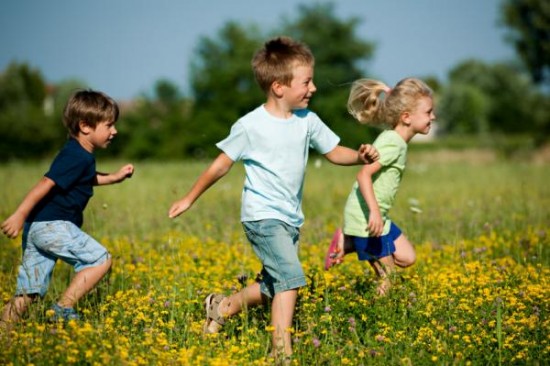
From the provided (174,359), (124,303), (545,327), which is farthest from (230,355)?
(545,327)

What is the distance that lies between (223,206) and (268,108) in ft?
18.7

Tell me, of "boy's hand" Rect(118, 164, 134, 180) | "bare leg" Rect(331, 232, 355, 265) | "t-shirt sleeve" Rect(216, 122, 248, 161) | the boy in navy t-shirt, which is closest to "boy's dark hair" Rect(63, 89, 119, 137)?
the boy in navy t-shirt

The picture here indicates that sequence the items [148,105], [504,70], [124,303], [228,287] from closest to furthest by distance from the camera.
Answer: [124,303]
[228,287]
[148,105]
[504,70]

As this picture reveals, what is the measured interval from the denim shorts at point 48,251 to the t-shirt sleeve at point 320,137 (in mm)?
1706

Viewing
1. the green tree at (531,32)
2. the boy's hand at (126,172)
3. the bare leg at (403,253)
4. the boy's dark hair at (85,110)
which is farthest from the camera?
the green tree at (531,32)

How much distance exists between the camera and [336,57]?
61.8 m

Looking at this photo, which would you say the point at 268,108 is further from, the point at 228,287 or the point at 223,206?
the point at 223,206

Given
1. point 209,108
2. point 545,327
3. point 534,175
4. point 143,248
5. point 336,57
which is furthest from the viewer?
point 336,57

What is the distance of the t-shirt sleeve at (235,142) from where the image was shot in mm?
4344

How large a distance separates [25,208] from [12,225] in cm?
16

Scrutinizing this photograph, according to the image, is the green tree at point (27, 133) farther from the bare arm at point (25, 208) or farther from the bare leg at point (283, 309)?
the bare leg at point (283, 309)

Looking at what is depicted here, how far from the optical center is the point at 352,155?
4.59m

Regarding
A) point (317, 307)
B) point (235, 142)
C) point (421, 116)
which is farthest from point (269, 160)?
point (421, 116)

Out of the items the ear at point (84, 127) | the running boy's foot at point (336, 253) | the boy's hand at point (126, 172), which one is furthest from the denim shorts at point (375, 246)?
the ear at point (84, 127)
